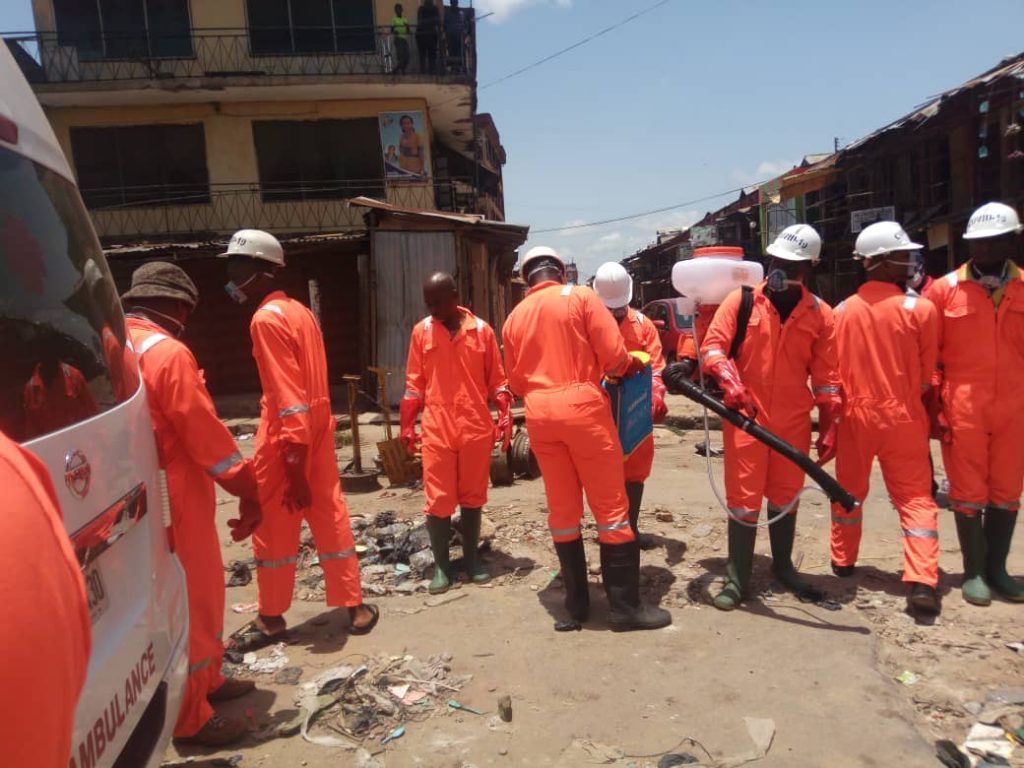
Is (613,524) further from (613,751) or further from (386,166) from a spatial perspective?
(386,166)

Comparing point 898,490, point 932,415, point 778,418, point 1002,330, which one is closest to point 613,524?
point 778,418

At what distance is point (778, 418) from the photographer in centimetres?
392

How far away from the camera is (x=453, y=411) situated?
14.7ft

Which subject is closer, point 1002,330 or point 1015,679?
point 1015,679

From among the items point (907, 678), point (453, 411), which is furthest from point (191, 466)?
point (907, 678)

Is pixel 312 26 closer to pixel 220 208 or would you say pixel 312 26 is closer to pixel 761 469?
pixel 220 208

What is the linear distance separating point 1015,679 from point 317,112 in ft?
52.4

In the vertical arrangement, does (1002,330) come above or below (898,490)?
above

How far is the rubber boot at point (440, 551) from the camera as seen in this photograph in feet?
14.9

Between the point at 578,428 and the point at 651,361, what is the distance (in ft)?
4.70

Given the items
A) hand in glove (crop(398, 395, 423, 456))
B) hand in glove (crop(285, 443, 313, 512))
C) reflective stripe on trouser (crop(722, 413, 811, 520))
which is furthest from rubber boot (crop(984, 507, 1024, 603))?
hand in glove (crop(285, 443, 313, 512))

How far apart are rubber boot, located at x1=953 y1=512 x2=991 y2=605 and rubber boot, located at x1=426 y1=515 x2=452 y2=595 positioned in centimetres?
293

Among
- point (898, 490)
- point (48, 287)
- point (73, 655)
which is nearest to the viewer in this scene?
point (73, 655)

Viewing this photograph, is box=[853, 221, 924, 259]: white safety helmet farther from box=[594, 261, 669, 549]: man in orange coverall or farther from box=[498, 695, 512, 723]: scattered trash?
box=[498, 695, 512, 723]: scattered trash
